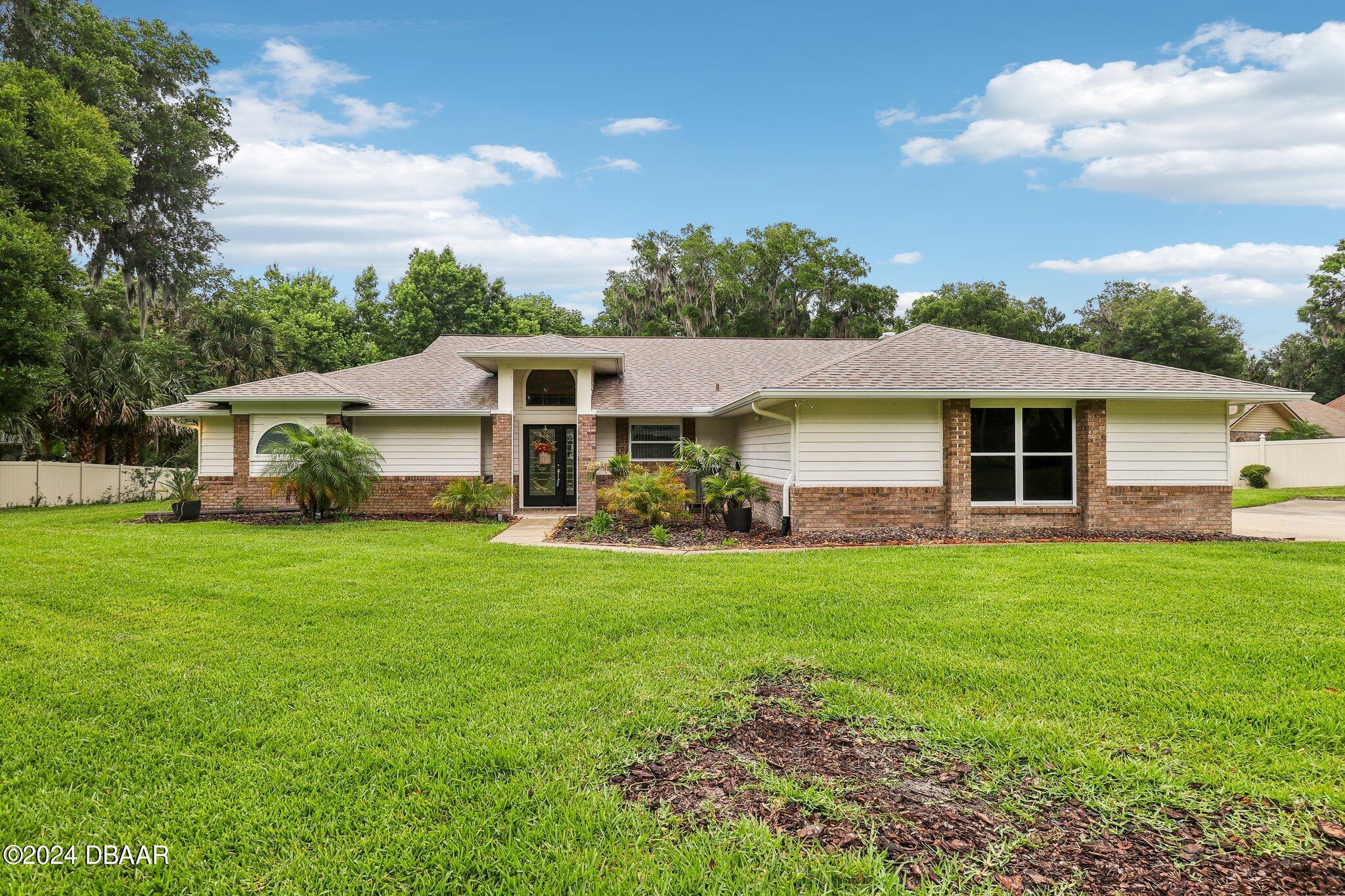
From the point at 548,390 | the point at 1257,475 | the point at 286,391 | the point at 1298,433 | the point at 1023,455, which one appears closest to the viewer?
the point at 1023,455

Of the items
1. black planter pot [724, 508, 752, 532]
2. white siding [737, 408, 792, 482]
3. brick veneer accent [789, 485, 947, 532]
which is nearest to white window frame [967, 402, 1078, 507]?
brick veneer accent [789, 485, 947, 532]

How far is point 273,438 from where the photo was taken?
47.6ft

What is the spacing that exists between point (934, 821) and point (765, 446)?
11.0 m

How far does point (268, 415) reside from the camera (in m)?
14.5

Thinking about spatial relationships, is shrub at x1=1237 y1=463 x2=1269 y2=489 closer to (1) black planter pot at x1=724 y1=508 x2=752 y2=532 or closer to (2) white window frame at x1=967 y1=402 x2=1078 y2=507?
(2) white window frame at x1=967 y1=402 x2=1078 y2=507

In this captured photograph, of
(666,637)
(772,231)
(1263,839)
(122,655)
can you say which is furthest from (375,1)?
(772,231)

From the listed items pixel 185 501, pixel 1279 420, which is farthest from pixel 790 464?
pixel 1279 420

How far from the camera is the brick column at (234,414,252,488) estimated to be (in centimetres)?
1458

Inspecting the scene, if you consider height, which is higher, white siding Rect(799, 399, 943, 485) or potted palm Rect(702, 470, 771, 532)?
white siding Rect(799, 399, 943, 485)

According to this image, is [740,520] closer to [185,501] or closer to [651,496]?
[651,496]

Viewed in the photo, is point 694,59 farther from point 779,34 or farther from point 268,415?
point 268,415

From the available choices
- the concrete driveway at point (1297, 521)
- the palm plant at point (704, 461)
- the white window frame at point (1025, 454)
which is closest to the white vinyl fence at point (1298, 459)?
the concrete driveway at point (1297, 521)

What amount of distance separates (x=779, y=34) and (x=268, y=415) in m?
13.9

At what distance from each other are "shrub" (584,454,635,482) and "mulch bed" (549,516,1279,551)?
251 cm
